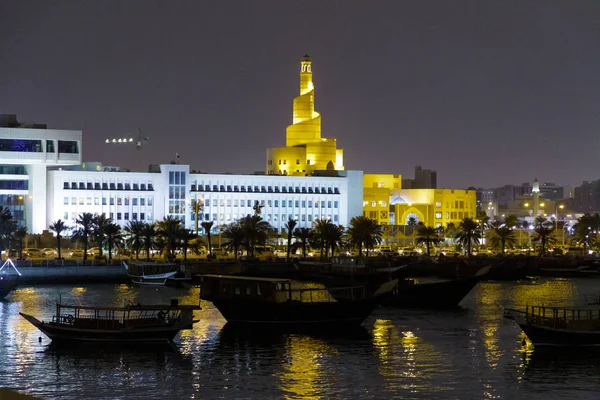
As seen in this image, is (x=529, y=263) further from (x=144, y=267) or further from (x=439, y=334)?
(x=439, y=334)

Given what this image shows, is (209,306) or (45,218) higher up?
(45,218)

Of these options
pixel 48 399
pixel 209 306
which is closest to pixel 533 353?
pixel 48 399

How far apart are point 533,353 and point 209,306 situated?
115ft

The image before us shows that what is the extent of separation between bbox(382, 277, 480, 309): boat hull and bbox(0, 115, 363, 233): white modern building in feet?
288

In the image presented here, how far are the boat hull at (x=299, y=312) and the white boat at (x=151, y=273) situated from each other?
38008mm

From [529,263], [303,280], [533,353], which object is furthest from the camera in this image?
[529,263]

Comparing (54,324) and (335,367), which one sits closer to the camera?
(335,367)

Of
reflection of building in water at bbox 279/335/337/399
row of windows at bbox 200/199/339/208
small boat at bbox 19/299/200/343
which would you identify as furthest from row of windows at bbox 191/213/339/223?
small boat at bbox 19/299/200/343

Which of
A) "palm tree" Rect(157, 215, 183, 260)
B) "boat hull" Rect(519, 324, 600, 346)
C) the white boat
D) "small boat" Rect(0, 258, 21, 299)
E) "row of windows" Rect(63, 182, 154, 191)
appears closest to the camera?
"boat hull" Rect(519, 324, 600, 346)

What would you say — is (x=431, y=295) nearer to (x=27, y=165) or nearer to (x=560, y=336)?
(x=560, y=336)

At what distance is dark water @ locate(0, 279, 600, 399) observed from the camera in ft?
157

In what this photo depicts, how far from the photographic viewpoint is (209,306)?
3371 inches

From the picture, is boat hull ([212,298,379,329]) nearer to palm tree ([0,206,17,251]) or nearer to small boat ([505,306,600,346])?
small boat ([505,306,600,346])

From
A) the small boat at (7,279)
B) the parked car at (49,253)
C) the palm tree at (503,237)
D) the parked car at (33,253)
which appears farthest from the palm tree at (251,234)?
the palm tree at (503,237)
